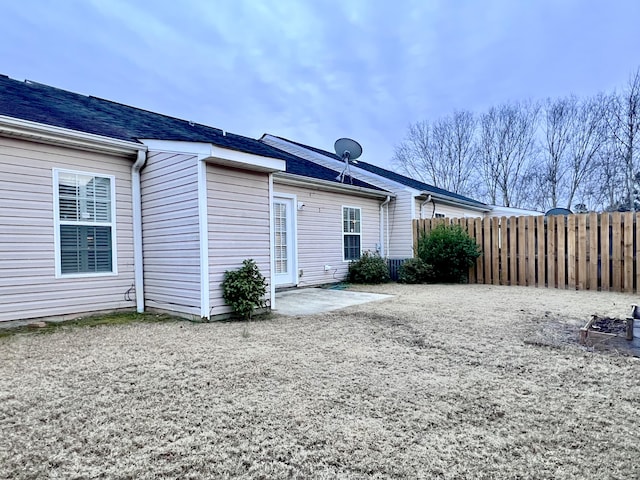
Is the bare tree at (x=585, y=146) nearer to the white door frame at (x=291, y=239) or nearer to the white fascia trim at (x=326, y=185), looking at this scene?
the white fascia trim at (x=326, y=185)

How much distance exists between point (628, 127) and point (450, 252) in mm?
16050

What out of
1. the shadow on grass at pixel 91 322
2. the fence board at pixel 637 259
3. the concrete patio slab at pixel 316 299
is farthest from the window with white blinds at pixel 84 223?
the fence board at pixel 637 259

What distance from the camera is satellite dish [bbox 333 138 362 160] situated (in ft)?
38.5

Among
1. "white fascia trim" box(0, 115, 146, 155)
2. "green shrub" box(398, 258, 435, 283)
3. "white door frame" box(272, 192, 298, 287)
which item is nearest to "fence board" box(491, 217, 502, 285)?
"green shrub" box(398, 258, 435, 283)

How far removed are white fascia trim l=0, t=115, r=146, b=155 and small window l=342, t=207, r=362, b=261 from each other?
5.82m

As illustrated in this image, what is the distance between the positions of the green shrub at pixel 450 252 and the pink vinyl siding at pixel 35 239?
755cm

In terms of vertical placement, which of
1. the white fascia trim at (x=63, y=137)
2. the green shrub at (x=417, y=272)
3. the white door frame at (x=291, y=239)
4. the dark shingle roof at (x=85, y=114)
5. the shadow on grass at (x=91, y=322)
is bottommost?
the shadow on grass at (x=91, y=322)

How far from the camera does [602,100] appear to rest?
19.2 m

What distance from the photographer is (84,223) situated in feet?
17.5

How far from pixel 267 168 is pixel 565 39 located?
13.4 meters

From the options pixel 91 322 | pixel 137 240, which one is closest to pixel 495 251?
pixel 137 240

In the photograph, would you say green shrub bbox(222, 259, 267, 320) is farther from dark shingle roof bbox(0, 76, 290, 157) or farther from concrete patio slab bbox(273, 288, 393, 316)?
dark shingle roof bbox(0, 76, 290, 157)

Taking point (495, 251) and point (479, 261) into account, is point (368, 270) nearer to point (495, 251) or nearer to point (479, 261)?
point (479, 261)

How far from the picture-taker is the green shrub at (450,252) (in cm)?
943
